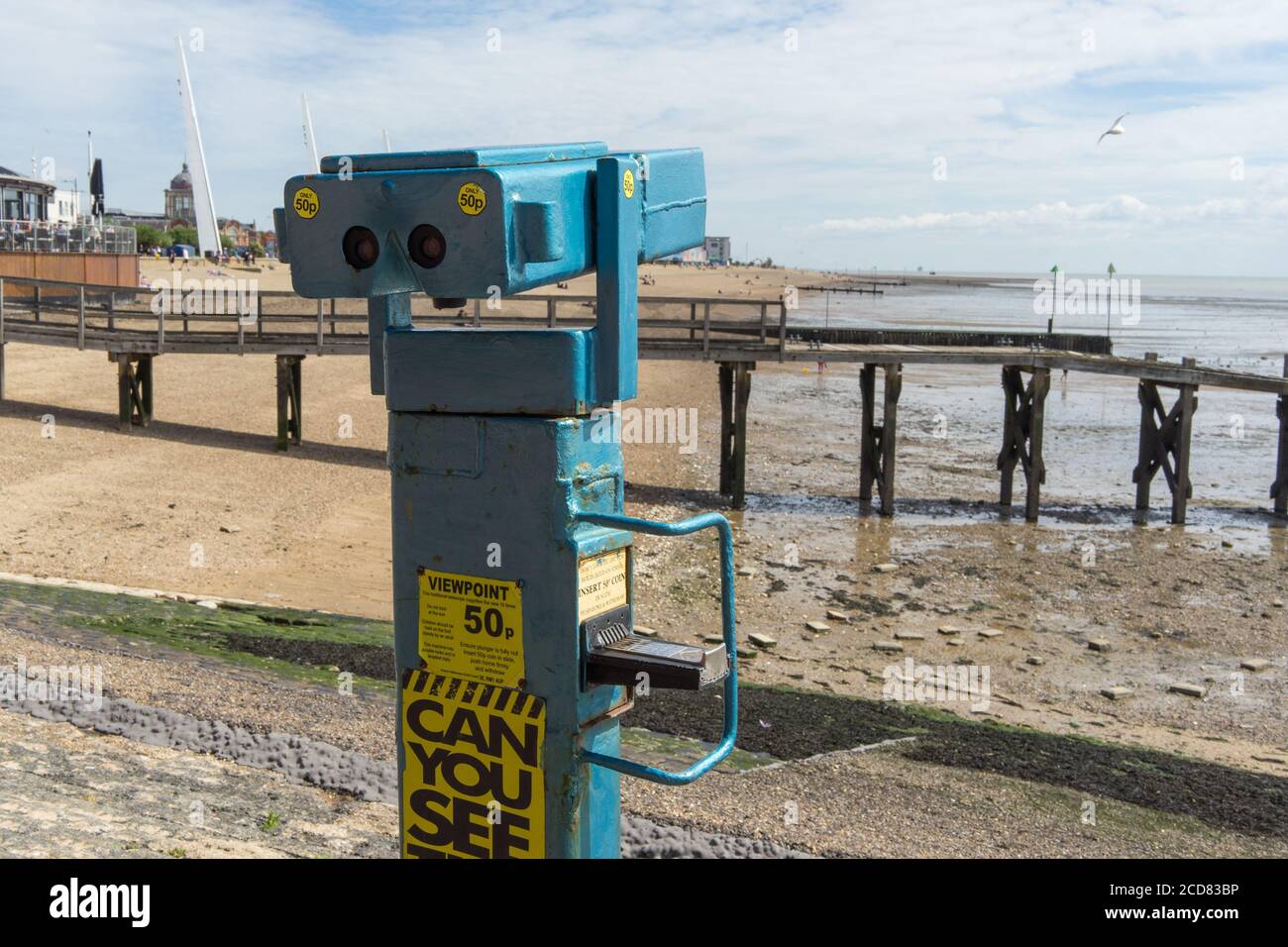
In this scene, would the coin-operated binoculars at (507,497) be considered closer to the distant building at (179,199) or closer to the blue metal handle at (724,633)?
the blue metal handle at (724,633)

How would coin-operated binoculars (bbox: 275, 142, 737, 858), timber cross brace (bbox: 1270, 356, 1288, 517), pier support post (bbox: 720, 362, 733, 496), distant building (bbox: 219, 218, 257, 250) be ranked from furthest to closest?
distant building (bbox: 219, 218, 257, 250)
timber cross brace (bbox: 1270, 356, 1288, 517)
pier support post (bbox: 720, 362, 733, 496)
coin-operated binoculars (bbox: 275, 142, 737, 858)

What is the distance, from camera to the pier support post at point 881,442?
18797 millimetres

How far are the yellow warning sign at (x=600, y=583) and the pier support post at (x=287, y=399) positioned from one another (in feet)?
56.6

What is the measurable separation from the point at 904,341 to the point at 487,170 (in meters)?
44.4

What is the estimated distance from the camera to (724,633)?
10.4ft

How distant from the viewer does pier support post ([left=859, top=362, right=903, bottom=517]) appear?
740 inches

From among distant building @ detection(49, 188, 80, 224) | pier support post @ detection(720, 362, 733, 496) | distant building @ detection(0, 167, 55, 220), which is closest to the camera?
pier support post @ detection(720, 362, 733, 496)

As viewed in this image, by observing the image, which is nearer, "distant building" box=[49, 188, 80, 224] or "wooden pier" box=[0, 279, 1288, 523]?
"wooden pier" box=[0, 279, 1288, 523]

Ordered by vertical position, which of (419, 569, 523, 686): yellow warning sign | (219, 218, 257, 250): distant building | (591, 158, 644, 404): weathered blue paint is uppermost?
(219, 218, 257, 250): distant building

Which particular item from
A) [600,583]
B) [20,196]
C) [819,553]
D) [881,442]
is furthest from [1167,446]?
[20,196]

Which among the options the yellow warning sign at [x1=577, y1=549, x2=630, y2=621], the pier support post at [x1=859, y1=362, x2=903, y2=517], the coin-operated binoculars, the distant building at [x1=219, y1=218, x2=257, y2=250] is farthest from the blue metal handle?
the distant building at [x1=219, y1=218, x2=257, y2=250]

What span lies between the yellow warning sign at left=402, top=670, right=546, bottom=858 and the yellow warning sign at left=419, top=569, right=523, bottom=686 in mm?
44

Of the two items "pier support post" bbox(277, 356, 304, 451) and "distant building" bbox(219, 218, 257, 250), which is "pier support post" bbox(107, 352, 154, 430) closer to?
"pier support post" bbox(277, 356, 304, 451)

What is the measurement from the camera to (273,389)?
26.2 m
